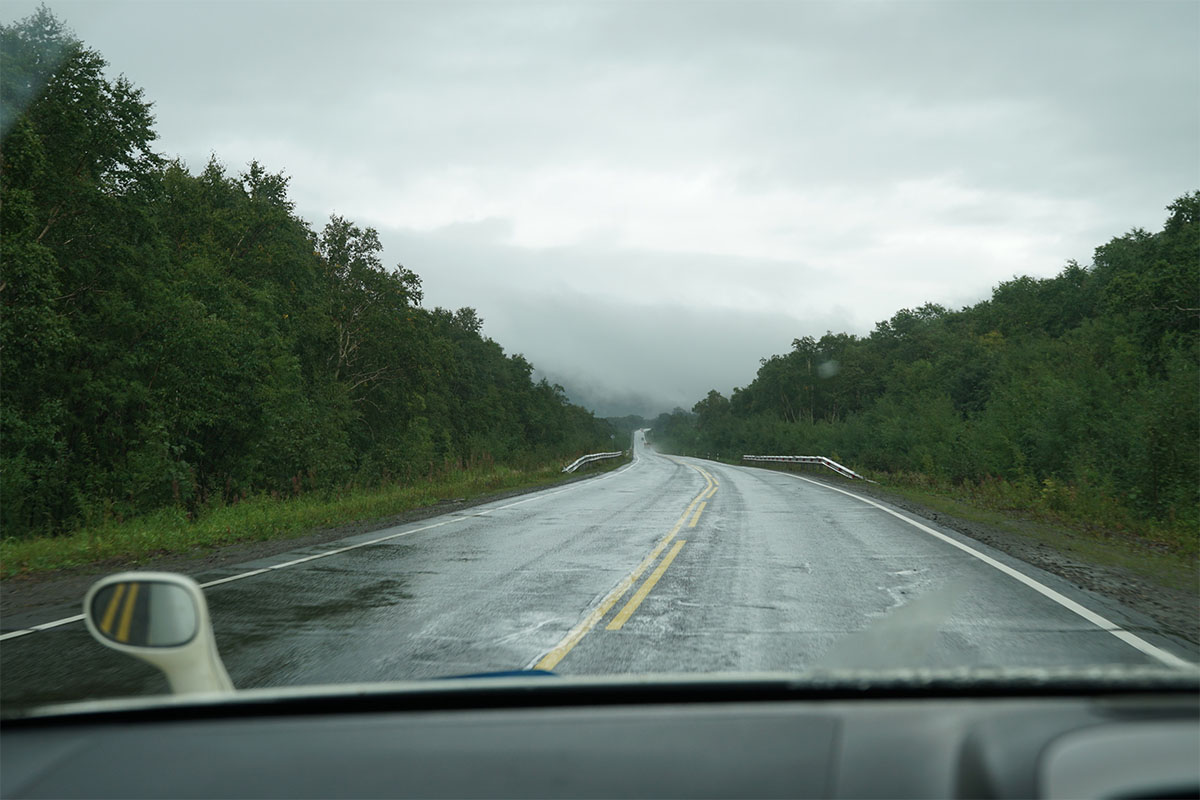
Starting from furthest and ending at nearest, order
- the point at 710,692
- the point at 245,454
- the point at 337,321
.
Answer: the point at 337,321
the point at 245,454
the point at 710,692

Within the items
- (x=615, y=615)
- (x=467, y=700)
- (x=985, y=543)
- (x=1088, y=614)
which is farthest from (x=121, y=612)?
(x=985, y=543)

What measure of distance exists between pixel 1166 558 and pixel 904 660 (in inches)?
350

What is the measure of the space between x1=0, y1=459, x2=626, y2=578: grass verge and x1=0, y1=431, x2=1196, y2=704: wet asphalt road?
259 cm

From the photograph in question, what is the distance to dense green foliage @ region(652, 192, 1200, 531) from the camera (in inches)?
688

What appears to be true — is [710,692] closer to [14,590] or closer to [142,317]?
[14,590]

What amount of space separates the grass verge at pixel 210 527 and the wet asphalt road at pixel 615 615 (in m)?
2.59

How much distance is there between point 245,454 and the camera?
25047 millimetres

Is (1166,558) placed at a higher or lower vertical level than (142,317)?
lower

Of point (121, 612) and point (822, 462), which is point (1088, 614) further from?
point (822, 462)

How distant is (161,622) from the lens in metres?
2.06

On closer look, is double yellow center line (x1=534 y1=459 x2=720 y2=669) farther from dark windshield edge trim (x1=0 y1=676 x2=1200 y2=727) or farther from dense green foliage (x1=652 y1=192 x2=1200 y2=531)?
dense green foliage (x1=652 y1=192 x2=1200 y2=531)

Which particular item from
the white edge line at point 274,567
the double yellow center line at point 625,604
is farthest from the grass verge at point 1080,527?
the white edge line at point 274,567

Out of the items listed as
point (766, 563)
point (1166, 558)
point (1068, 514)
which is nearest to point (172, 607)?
point (766, 563)

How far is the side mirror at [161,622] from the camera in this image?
205cm
